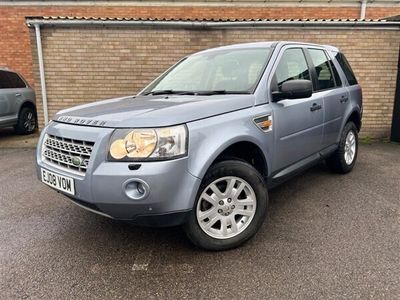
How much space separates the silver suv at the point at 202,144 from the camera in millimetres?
2232

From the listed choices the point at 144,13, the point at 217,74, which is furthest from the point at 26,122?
the point at 217,74

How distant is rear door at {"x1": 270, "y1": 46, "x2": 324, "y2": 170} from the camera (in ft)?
10.1

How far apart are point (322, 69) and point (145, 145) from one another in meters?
2.72

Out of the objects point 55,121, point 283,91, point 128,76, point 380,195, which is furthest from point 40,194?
point 380,195

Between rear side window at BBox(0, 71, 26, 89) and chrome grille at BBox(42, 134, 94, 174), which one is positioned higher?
rear side window at BBox(0, 71, 26, 89)

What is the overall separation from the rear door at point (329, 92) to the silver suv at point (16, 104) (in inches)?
265

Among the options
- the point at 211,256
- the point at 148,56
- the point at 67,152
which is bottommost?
the point at 211,256

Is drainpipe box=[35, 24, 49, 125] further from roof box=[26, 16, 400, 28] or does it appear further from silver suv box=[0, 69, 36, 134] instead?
silver suv box=[0, 69, 36, 134]

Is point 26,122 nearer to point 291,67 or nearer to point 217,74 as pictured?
point 217,74

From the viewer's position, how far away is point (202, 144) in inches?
94.0

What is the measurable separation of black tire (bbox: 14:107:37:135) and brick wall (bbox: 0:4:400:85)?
284 cm

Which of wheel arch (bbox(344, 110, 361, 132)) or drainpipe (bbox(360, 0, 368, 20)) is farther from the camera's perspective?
drainpipe (bbox(360, 0, 368, 20))

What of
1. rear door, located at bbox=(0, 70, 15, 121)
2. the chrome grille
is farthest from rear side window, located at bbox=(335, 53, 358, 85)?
rear door, located at bbox=(0, 70, 15, 121)

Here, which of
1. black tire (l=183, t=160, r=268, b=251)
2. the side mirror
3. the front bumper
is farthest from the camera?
the side mirror
